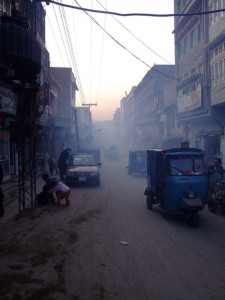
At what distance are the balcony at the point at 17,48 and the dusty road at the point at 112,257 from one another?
4.74m

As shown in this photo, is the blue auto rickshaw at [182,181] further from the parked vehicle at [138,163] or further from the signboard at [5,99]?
the parked vehicle at [138,163]

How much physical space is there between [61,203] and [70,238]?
4.99 meters

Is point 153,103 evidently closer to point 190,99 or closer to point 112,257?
point 190,99

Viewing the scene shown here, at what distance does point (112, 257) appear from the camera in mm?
6602

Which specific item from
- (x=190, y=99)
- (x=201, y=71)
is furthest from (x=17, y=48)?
(x=190, y=99)

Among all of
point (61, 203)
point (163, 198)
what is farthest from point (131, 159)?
point (163, 198)

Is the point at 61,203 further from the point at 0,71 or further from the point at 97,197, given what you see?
the point at 0,71

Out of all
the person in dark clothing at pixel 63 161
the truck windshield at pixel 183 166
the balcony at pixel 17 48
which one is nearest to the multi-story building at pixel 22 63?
the balcony at pixel 17 48

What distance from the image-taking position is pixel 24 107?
10.3 metres

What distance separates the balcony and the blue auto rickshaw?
501 centimetres

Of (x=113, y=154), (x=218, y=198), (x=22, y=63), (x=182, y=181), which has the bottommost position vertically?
(x=218, y=198)

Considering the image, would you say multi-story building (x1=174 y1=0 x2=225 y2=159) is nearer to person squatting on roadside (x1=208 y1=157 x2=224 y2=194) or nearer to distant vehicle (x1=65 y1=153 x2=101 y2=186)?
person squatting on roadside (x1=208 y1=157 x2=224 y2=194)

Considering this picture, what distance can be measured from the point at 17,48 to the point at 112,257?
644 centimetres

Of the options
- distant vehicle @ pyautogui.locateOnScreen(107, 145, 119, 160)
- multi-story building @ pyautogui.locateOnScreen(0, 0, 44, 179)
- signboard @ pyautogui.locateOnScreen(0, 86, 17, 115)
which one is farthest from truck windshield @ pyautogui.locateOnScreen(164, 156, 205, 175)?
distant vehicle @ pyautogui.locateOnScreen(107, 145, 119, 160)
